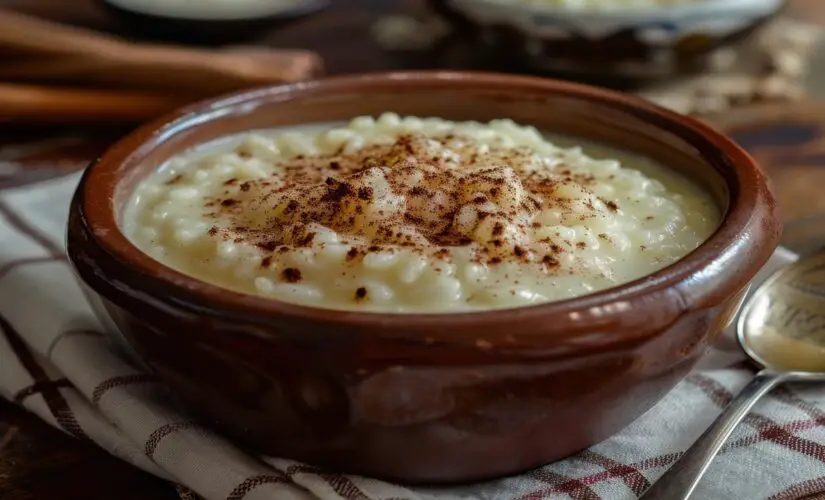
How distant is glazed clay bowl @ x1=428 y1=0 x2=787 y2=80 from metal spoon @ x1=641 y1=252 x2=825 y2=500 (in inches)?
39.7

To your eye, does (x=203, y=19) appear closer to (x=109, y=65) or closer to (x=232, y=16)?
(x=232, y=16)

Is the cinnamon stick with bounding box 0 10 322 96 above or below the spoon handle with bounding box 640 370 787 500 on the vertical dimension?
below

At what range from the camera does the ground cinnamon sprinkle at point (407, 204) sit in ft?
4.23

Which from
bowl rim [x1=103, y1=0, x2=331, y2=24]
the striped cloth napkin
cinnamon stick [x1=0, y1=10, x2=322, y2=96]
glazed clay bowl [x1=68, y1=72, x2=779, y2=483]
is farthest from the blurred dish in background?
glazed clay bowl [x1=68, y1=72, x2=779, y2=483]

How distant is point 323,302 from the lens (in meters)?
1.19

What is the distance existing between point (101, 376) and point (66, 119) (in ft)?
4.09

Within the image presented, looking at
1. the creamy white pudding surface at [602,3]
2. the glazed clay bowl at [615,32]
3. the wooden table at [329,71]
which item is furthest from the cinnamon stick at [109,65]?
the creamy white pudding surface at [602,3]

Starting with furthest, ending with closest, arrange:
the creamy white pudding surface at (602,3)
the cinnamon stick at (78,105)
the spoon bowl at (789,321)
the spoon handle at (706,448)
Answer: the creamy white pudding surface at (602,3), the cinnamon stick at (78,105), the spoon bowl at (789,321), the spoon handle at (706,448)

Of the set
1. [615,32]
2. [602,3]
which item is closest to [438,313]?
[615,32]

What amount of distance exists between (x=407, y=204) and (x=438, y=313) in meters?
0.34

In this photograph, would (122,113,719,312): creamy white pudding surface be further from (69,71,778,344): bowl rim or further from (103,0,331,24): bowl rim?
(103,0,331,24): bowl rim

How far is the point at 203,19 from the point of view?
113 inches

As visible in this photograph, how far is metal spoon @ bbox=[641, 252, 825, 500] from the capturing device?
1251mm

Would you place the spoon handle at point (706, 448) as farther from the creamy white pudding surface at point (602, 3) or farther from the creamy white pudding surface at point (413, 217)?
the creamy white pudding surface at point (602, 3)
